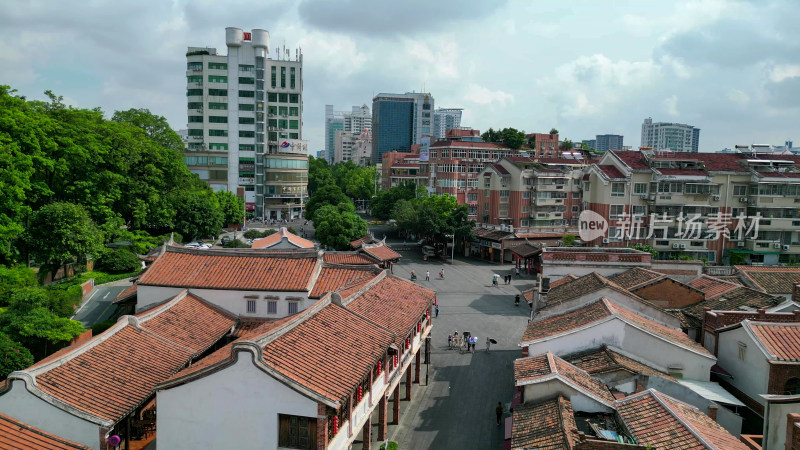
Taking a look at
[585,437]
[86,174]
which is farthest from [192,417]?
[86,174]

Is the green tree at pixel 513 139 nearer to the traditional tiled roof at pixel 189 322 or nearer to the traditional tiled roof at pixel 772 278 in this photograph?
the traditional tiled roof at pixel 772 278

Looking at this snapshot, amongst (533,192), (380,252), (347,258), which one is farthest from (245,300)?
(533,192)

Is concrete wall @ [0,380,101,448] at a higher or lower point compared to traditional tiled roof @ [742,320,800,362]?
lower

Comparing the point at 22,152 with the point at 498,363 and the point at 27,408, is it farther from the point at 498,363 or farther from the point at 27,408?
the point at 498,363

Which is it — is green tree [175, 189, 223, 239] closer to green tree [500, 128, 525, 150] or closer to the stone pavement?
the stone pavement

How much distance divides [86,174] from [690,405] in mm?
40332

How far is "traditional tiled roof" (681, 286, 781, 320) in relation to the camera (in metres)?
27.2

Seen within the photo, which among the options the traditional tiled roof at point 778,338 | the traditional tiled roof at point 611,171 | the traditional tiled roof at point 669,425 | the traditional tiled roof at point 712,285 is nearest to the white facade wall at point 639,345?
the traditional tiled roof at point 778,338

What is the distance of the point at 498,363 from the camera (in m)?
31.6

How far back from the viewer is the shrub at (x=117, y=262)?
4422 centimetres

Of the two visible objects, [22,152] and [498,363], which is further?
[22,152]

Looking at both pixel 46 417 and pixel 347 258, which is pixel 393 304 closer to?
pixel 46 417

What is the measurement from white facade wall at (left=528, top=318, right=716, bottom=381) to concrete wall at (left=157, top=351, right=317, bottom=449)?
37.0 ft

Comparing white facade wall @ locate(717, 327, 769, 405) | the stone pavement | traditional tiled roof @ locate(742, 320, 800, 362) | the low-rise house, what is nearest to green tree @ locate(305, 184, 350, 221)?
the stone pavement
